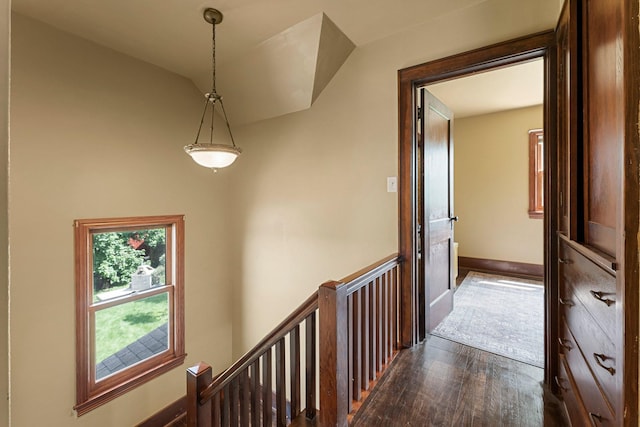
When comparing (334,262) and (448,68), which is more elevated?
(448,68)

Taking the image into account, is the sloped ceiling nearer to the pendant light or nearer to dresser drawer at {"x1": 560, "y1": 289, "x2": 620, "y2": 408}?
the pendant light

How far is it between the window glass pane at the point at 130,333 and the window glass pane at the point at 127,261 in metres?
0.16

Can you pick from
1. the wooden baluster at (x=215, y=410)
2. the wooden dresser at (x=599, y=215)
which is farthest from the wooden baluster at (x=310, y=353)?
the wooden dresser at (x=599, y=215)

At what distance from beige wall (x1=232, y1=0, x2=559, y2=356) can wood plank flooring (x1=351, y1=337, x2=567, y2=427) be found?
2.80 ft

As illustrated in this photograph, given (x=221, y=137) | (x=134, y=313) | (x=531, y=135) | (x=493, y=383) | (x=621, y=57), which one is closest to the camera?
(x=621, y=57)

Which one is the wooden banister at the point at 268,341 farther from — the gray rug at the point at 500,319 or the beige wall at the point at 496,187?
the beige wall at the point at 496,187

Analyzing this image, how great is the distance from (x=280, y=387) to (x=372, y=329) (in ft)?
2.08

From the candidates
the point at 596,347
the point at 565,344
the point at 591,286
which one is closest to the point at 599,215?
the point at 591,286

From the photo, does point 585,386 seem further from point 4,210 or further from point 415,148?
point 4,210

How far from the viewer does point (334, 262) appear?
8.52ft

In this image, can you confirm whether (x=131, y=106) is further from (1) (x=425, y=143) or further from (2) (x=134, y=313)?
(1) (x=425, y=143)

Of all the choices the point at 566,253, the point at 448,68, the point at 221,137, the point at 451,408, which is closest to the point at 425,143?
the point at 448,68

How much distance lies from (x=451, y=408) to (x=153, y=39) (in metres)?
3.38

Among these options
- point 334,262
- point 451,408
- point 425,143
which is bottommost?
point 451,408
